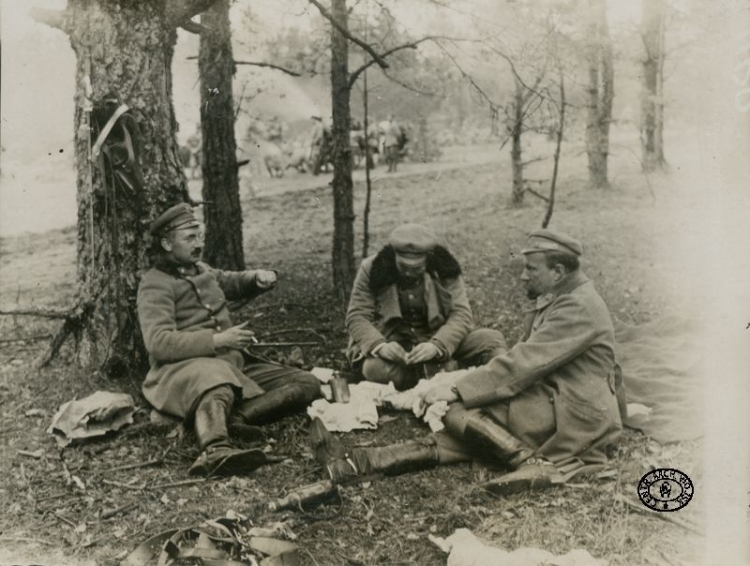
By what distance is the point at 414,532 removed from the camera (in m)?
3.52

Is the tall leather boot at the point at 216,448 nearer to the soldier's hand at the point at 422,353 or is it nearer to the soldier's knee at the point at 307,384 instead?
the soldier's knee at the point at 307,384

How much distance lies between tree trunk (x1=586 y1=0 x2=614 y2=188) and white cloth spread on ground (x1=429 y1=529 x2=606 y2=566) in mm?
4481

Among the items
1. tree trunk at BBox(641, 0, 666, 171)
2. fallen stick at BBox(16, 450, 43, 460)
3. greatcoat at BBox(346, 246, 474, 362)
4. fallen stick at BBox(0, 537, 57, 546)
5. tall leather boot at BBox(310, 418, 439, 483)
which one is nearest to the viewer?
fallen stick at BBox(0, 537, 57, 546)

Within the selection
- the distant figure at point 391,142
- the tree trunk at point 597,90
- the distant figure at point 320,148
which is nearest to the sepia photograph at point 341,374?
the tree trunk at point 597,90

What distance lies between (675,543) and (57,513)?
10.2 feet

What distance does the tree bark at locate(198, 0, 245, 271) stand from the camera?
22.4 feet

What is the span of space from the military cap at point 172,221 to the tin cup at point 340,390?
1.49 meters

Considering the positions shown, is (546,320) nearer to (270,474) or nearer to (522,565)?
(522,565)

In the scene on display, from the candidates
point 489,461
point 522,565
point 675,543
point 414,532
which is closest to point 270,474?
point 414,532

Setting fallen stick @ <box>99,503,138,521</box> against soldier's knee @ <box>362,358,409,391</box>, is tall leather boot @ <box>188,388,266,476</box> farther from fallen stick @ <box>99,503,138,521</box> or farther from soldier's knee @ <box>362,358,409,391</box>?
soldier's knee @ <box>362,358,409,391</box>

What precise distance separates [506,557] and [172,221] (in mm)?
2856

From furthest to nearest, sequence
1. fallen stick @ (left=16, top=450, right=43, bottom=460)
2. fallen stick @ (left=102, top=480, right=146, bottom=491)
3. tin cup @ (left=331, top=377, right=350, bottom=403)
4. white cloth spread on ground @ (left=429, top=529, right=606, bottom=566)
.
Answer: tin cup @ (left=331, top=377, right=350, bottom=403), fallen stick @ (left=16, top=450, right=43, bottom=460), fallen stick @ (left=102, top=480, right=146, bottom=491), white cloth spread on ground @ (left=429, top=529, right=606, bottom=566)

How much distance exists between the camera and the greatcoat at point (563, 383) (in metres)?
4.02

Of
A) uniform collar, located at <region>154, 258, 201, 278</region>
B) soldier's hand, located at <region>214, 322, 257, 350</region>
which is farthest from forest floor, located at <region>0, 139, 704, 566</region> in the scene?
uniform collar, located at <region>154, 258, 201, 278</region>
